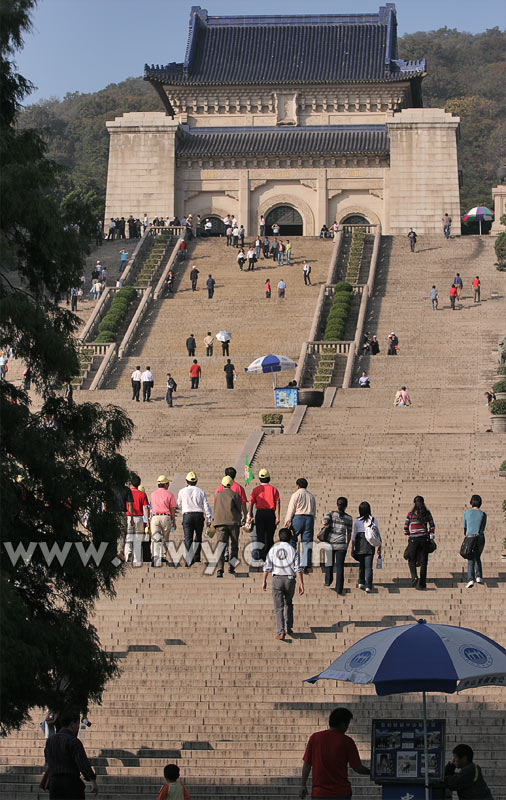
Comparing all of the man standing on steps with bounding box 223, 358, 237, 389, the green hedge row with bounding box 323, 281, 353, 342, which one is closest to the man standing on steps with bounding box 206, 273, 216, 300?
the green hedge row with bounding box 323, 281, 353, 342

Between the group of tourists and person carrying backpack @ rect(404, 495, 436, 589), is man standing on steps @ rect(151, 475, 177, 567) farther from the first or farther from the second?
the group of tourists

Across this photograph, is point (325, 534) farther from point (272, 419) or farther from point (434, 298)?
point (434, 298)

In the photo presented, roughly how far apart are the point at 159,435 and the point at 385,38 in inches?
1503

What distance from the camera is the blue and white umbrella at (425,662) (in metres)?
10.4

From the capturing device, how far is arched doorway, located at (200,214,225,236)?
56.6m

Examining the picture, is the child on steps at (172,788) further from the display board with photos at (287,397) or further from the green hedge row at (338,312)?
the green hedge row at (338,312)

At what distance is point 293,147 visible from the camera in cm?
5703

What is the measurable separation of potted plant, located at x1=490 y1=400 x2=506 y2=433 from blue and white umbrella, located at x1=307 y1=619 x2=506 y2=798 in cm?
1674

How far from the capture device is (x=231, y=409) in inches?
1213

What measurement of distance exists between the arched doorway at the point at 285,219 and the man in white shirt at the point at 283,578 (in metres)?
42.3

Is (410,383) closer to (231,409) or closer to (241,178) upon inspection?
(231,409)

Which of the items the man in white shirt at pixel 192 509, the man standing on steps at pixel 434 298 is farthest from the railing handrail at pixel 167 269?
the man in white shirt at pixel 192 509

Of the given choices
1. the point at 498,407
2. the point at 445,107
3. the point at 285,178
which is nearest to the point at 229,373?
the point at 498,407

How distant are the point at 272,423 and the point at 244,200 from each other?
1190 inches
